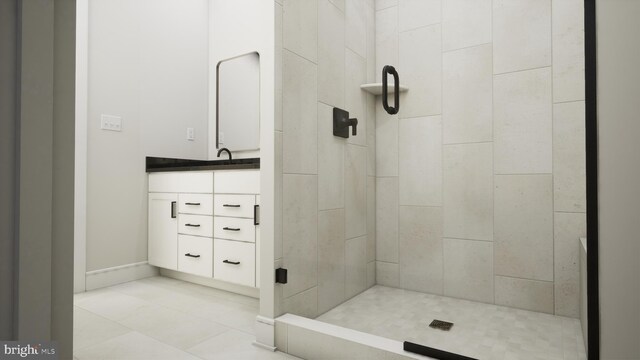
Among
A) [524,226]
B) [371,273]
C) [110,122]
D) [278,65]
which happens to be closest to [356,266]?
[371,273]

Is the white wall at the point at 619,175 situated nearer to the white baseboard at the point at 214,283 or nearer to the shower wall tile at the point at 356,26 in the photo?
the shower wall tile at the point at 356,26

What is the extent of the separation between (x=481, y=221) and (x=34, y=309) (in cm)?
208

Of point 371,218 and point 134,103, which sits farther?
point 134,103

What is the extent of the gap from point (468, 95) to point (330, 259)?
127cm

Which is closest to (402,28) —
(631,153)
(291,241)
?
(291,241)

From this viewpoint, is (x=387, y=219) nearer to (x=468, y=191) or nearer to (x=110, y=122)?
(x=468, y=191)

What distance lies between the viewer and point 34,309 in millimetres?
597

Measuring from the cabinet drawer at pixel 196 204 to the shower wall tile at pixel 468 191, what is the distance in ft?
5.10

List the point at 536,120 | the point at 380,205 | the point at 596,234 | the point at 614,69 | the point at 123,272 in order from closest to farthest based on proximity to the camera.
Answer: the point at 614,69, the point at 596,234, the point at 536,120, the point at 380,205, the point at 123,272

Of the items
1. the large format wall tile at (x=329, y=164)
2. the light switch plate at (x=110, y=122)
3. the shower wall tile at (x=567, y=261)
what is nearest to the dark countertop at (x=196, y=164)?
the light switch plate at (x=110, y=122)

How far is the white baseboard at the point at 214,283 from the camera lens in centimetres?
241

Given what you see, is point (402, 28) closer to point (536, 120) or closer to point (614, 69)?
point (536, 120)

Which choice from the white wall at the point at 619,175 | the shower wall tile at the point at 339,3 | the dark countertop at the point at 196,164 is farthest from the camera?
the dark countertop at the point at 196,164

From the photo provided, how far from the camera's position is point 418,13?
7.68 ft
